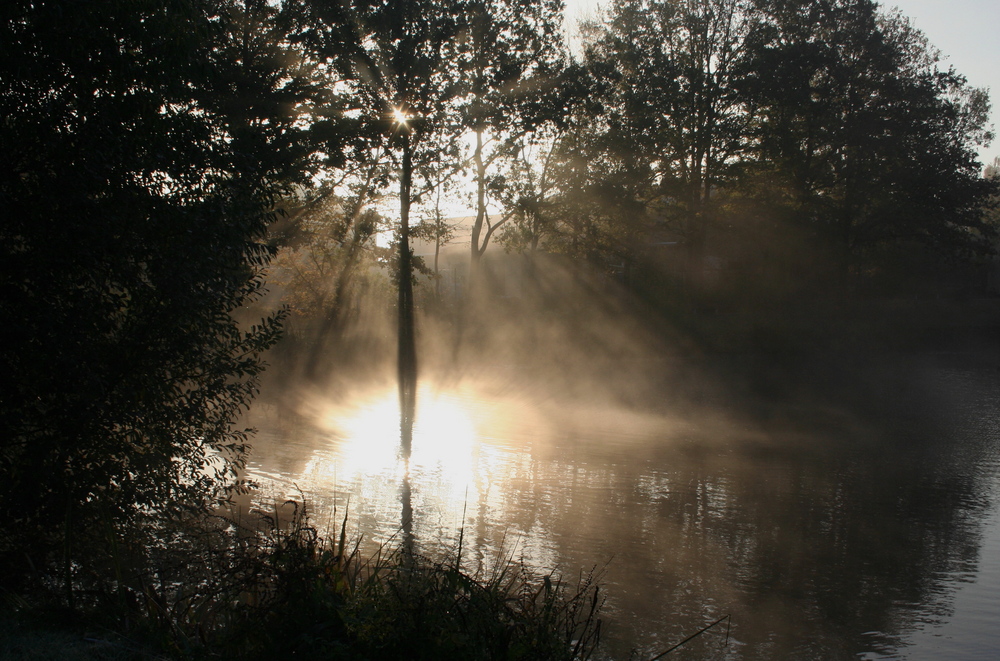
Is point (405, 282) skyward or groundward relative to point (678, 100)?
groundward

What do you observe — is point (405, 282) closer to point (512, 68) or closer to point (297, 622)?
point (512, 68)

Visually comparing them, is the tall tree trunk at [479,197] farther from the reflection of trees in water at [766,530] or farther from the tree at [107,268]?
the tree at [107,268]

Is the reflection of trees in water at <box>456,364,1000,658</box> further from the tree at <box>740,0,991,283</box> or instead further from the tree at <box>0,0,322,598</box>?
the tree at <box>740,0,991,283</box>

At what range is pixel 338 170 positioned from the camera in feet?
78.4

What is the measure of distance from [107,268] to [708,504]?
743cm

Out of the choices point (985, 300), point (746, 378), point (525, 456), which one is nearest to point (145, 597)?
point (525, 456)

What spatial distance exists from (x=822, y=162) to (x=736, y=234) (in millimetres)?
4583

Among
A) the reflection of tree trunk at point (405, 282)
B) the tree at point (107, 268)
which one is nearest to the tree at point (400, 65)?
the reflection of tree trunk at point (405, 282)

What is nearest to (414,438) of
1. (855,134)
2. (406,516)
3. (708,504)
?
(406,516)

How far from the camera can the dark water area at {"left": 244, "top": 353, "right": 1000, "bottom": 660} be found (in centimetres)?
679

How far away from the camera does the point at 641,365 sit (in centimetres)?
2641

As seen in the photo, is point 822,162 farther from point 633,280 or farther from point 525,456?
point 525,456

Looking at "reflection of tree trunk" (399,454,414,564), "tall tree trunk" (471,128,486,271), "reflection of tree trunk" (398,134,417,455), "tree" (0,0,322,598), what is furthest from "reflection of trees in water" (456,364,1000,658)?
"tall tree trunk" (471,128,486,271)

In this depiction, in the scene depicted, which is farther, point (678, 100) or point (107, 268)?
point (678, 100)
